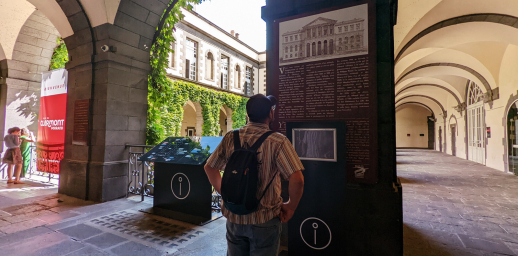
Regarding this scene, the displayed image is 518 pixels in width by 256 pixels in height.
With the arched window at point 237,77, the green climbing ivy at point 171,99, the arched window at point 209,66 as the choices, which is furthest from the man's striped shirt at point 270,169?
the arched window at point 237,77

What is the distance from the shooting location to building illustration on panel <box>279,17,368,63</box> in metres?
2.65

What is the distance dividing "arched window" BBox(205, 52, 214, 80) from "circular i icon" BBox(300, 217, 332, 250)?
19.0 meters

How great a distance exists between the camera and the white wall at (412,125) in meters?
28.7

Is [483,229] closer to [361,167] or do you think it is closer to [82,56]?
[361,167]

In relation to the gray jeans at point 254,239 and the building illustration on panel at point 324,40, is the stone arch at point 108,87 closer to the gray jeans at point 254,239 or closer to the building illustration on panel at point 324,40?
the building illustration on panel at point 324,40

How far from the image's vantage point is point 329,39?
2.78m

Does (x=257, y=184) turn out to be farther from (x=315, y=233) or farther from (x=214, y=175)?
(x=315, y=233)

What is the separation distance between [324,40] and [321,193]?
1670 millimetres

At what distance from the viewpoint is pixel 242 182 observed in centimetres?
157

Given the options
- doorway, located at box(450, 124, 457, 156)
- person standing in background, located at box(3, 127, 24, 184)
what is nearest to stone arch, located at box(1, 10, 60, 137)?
person standing in background, located at box(3, 127, 24, 184)

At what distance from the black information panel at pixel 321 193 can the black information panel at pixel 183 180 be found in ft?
5.35

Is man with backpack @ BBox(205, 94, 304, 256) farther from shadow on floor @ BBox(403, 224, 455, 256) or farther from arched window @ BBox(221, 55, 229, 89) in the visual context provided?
arched window @ BBox(221, 55, 229, 89)

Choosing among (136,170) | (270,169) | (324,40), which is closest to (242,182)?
(270,169)

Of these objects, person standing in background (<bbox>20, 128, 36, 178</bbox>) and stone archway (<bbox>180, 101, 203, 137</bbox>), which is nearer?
person standing in background (<bbox>20, 128, 36, 178</bbox>)
